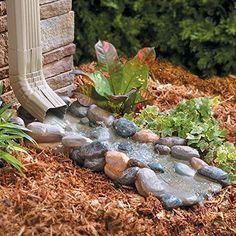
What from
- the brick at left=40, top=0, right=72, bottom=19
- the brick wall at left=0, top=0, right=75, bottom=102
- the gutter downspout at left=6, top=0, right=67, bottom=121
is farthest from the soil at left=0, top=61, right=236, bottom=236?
the brick at left=40, top=0, right=72, bottom=19

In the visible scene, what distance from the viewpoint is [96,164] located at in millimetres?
3082

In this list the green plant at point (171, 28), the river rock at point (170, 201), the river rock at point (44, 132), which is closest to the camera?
the river rock at point (170, 201)

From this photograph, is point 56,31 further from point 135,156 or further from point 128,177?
point 128,177

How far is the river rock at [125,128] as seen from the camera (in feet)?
11.0

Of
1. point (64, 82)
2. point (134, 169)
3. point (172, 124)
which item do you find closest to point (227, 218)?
point (134, 169)

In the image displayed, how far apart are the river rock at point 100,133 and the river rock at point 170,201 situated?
54cm

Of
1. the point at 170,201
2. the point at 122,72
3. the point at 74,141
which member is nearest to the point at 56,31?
the point at 122,72

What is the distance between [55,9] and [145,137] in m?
0.83

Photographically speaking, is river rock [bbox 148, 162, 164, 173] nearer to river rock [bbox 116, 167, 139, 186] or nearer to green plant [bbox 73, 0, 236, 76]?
river rock [bbox 116, 167, 139, 186]

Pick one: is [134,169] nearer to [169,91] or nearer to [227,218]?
[227,218]

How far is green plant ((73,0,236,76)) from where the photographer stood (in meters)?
4.68

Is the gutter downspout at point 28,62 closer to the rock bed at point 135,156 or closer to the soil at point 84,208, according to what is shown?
the rock bed at point 135,156

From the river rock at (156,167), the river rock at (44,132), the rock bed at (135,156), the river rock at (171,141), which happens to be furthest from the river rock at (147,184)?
the river rock at (44,132)

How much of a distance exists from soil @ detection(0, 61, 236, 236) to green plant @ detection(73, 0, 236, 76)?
5.80ft
